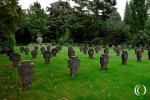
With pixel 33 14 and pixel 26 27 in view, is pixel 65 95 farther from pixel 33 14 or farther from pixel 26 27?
pixel 33 14

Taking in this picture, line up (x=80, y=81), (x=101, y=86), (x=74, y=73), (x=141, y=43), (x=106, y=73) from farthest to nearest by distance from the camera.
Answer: (x=141, y=43) < (x=106, y=73) < (x=74, y=73) < (x=80, y=81) < (x=101, y=86)

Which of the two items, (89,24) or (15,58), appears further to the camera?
(89,24)

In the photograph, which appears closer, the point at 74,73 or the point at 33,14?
the point at 74,73

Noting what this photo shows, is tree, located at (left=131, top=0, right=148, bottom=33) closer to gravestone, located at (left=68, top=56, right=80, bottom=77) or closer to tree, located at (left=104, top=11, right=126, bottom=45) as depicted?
tree, located at (left=104, top=11, right=126, bottom=45)

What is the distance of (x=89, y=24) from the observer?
69.0m

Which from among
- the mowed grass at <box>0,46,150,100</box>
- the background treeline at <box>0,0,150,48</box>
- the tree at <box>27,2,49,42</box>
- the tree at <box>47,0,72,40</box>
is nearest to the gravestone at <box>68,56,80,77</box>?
the mowed grass at <box>0,46,150,100</box>

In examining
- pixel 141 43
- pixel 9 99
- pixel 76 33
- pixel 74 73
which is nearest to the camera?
pixel 9 99

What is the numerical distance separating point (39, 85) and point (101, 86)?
287 cm

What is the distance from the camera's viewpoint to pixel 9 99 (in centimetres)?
1260

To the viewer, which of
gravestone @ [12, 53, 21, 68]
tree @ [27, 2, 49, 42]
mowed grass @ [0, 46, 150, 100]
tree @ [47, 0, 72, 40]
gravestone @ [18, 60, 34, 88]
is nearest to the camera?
mowed grass @ [0, 46, 150, 100]

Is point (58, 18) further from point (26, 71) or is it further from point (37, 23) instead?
point (26, 71)

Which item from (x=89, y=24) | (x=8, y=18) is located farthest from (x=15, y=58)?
(x=89, y=24)

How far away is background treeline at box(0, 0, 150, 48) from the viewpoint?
57.6m

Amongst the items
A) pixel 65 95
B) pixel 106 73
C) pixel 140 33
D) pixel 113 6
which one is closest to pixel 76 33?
pixel 113 6
